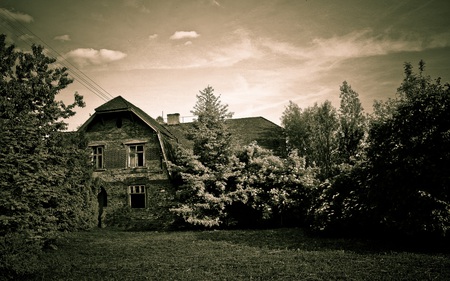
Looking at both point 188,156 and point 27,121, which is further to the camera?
point 188,156

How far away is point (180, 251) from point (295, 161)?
9.55 meters

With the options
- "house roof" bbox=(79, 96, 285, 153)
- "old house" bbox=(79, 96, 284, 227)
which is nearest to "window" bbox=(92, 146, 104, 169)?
"old house" bbox=(79, 96, 284, 227)

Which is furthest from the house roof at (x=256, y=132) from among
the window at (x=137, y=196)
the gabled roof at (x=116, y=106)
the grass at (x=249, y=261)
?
the grass at (x=249, y=261)

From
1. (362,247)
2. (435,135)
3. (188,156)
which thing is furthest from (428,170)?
(188,156)

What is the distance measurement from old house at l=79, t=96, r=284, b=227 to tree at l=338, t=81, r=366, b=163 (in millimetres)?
10934

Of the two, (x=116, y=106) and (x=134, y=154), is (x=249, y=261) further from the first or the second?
(x=116, y=106)

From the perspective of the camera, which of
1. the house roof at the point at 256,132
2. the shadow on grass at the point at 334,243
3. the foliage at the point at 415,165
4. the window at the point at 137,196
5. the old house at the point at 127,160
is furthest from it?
the house roof at the point at 256,132

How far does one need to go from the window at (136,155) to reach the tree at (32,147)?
8798mm

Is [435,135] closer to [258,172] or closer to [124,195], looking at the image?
[258,172]

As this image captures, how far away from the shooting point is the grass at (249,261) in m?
7.07

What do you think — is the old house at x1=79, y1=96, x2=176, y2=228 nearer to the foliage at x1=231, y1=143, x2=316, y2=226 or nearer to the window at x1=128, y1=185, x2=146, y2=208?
the window at x1=128, y1=185, x2=146, y2=208

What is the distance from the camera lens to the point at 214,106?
18.3 metres

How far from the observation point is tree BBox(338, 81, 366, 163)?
25.1 m

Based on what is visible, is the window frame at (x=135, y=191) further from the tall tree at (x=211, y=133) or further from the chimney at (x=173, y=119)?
the chimney at (x=173, y=119)
